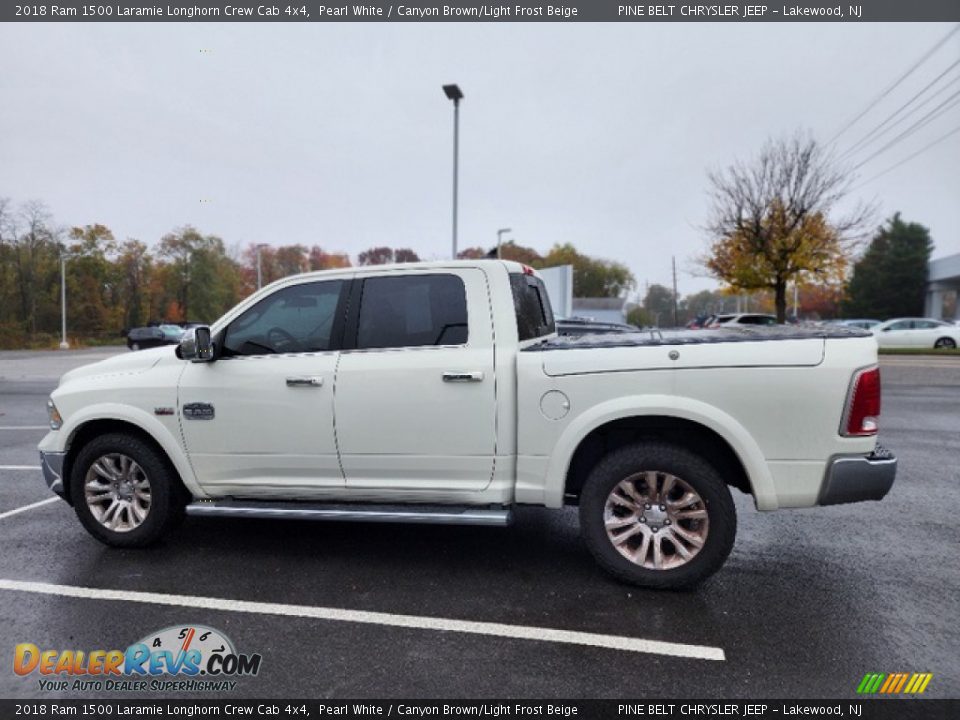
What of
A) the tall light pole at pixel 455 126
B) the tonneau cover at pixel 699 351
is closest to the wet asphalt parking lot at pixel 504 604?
the tonneau cover at pixel 699 351

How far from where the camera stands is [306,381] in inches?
158

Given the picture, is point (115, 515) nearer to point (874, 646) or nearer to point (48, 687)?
point (48, 687)

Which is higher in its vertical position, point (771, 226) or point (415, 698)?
point (771, 226)

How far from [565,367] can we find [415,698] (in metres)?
1.93

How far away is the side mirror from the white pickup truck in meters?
0.01

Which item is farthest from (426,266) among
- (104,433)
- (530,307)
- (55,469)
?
(55,469)

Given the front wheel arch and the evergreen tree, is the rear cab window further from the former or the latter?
the evergreen tree

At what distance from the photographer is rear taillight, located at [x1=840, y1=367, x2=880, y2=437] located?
334cm

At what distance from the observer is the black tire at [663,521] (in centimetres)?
353

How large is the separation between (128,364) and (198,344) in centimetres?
78

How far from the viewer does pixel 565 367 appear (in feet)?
12.1

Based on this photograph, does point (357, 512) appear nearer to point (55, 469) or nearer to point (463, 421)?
point (463, 421)

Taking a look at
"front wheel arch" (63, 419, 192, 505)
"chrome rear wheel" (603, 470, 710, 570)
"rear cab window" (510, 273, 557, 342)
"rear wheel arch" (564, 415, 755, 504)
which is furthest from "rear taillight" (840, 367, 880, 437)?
"front wheel arch" (63, 419, 192, 505)

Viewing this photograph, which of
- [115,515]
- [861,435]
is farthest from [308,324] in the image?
[861,435]
